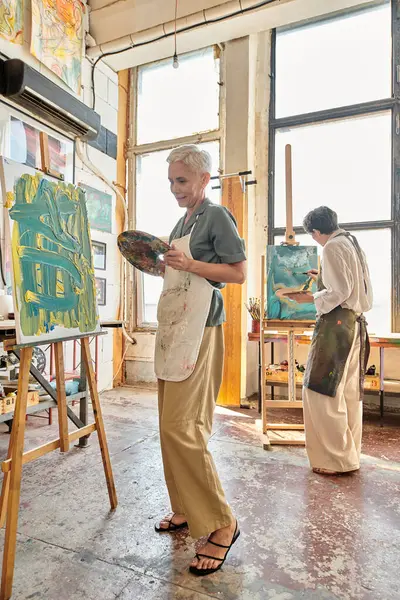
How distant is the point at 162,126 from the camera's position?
4645 millimetres

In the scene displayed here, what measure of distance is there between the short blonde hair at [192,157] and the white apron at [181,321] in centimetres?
24

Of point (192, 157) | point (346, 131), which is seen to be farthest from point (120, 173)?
point (192, 157)

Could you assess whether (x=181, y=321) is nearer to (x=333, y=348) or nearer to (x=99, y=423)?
(x=99, y=423)

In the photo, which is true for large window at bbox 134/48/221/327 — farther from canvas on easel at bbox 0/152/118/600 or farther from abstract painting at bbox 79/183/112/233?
canvas on easel at bbox 0/152/118/600

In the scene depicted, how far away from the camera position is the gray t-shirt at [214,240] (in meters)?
1.35

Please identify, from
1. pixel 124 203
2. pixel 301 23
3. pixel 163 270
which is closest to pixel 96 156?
pixel 124 203

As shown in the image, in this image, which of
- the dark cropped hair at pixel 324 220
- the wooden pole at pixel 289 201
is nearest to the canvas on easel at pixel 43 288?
the dark cropped hair at pixel 324 220

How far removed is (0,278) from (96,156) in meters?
1.95

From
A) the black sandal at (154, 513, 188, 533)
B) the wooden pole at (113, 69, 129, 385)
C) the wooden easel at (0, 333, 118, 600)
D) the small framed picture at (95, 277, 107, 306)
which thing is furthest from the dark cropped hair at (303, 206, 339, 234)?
the wooden pole at (113, 69, 129, 385)

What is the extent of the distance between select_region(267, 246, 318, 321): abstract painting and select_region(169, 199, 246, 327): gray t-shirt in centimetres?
153

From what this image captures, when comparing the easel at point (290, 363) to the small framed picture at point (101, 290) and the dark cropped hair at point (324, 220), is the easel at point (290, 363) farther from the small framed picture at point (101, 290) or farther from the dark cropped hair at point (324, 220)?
the small framed picture at point (101, 290)

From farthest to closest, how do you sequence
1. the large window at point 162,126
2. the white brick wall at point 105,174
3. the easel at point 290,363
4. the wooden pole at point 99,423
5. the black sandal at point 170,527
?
the large window at point 162,126 < the white brick wall at point 105,174 < the easel at point 290,363 < the wooden pole at point 99,423 < the black sandal at point 170,527

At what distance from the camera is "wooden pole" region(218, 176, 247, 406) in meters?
3.78

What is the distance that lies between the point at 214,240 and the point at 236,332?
249 cm
